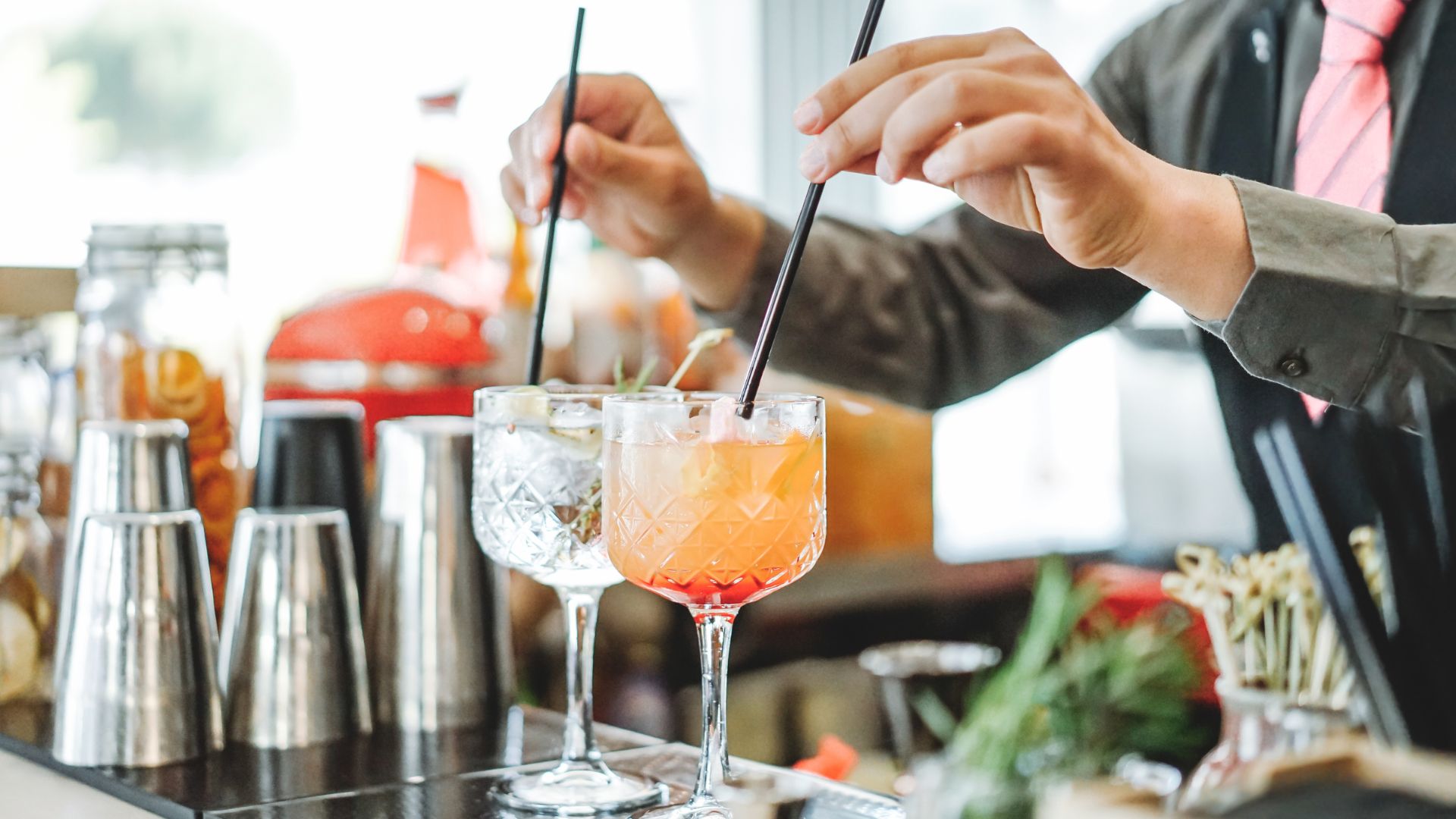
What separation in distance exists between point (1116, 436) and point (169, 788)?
8.21 feet

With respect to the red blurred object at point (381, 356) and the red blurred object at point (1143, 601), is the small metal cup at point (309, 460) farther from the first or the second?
the red blurred object at point (1143, 601)

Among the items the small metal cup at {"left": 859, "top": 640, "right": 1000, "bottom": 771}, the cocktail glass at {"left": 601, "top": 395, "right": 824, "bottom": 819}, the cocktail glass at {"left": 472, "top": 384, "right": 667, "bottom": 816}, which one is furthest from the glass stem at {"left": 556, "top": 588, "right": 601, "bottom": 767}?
the small metal cup at {"left": 859, "top": 640, "right": 1000, "bottom": 771}

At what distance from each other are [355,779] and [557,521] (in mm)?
261

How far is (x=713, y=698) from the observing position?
0.87 m

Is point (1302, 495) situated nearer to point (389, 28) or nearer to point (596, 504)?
point (596, 504)

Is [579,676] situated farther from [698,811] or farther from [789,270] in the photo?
[789,270]

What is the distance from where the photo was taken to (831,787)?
3.26ft

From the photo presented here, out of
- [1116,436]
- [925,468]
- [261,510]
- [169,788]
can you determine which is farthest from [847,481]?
[169,788]

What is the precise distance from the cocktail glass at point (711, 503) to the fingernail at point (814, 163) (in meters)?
0.15

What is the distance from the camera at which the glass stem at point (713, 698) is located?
0.86 m

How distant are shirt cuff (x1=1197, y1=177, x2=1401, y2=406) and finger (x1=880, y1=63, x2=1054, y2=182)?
255 mm

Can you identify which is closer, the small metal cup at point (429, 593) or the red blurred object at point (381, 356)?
the small metal cup at point (429, 593)

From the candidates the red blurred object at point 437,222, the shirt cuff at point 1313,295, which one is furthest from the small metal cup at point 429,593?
the red blurred object at point 437,222

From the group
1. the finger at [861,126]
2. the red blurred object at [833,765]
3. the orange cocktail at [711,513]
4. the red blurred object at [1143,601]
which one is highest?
the finger at [861,126]
